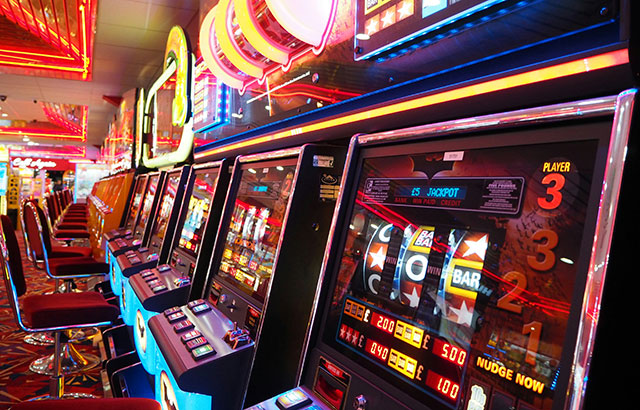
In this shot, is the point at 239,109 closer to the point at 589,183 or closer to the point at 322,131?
the point at 322,131

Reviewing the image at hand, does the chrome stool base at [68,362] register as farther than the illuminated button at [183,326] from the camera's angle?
Yes

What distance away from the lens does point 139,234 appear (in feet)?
13.1

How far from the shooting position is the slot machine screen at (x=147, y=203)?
404 centimetres

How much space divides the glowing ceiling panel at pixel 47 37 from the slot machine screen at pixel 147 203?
195 cm

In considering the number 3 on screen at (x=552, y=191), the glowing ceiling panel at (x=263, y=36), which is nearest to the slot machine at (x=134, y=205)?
the glowing ceiling panel at (x=263, y=36)

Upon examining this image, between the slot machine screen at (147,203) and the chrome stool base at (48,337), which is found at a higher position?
the slot machine screen at (147,203)

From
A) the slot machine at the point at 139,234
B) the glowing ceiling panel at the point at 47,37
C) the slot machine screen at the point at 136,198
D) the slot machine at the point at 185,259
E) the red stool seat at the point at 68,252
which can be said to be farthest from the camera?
the glowing ceiling panel at the point at 47,37

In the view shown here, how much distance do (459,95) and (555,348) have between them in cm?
49

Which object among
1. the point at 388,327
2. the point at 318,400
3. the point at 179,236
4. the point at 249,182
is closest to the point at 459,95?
the point at 388,327

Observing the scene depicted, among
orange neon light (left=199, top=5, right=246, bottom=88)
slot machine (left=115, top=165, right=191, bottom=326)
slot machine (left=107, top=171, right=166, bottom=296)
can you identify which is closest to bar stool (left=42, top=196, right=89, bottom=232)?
slot machine (left=107, top=171, right=166, bottom=296)

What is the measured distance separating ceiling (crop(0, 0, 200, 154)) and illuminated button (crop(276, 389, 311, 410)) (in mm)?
4075

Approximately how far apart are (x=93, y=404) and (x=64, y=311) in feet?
4.43

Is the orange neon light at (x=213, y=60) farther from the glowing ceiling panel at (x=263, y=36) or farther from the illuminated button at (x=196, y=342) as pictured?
the illuminated button at (x=196, y=342)

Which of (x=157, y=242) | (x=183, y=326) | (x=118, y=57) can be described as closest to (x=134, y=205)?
(x=157, y=242)
